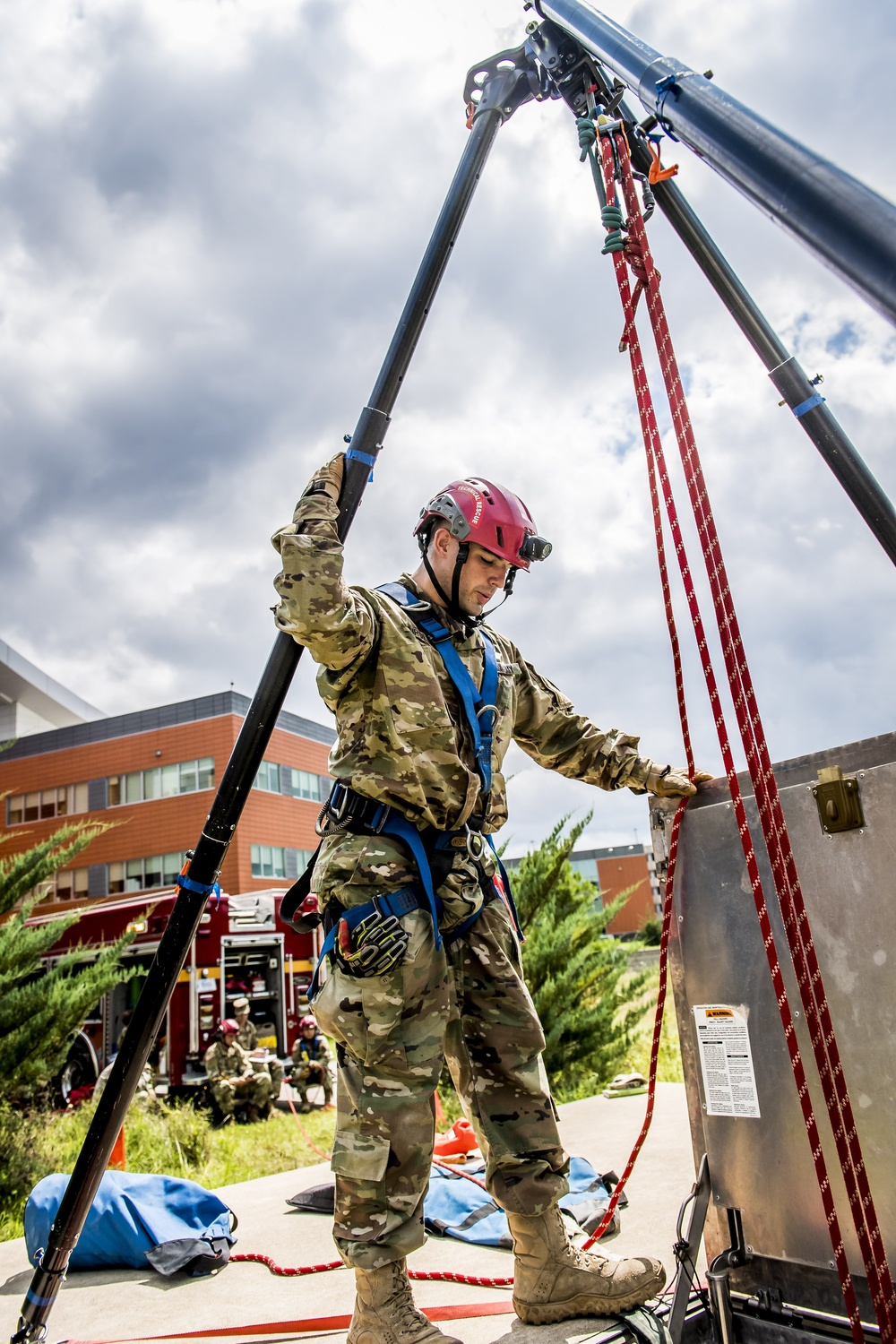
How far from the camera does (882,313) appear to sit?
112cm

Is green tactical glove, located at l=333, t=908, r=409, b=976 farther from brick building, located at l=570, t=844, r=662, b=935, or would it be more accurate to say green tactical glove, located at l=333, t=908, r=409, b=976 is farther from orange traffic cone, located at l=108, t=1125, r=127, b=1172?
brick building, located at l=570, t=844, r=662, b=935

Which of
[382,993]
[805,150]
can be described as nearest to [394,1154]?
[382,993]

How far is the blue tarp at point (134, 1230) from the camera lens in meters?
3.67

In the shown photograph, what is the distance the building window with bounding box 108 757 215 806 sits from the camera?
115 feet

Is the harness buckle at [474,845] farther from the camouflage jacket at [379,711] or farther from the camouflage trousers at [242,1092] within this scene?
the camouflage trousers at [242,1092]

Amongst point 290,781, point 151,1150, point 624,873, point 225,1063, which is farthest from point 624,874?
point 151,1150

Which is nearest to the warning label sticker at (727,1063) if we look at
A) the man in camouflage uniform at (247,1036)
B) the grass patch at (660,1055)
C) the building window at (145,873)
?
the grass patch at (660,1055)

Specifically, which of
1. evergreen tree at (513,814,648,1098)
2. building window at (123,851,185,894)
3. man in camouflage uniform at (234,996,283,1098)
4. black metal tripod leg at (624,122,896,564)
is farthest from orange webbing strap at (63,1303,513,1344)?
building window at (123,851,185,894)

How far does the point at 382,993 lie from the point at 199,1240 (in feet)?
7.28

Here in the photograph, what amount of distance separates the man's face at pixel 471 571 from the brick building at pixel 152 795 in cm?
3143

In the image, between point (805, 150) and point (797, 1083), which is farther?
point (797, 1083)

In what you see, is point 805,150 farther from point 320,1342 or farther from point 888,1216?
point 320,1342

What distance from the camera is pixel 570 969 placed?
10.6 meters

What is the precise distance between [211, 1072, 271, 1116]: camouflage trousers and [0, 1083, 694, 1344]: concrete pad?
8011mm
